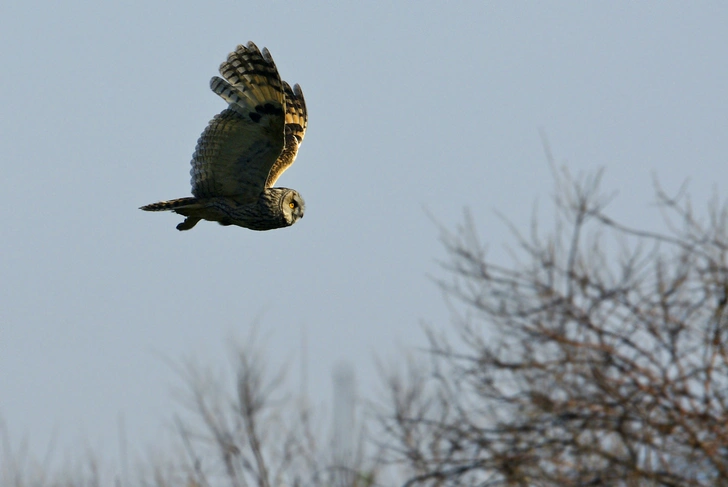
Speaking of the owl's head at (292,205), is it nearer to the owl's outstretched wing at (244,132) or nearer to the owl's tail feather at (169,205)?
the owl's outstretched wing at (244,132)

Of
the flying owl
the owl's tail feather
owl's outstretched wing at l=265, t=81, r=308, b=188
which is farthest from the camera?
owl's outstretched wing at l=265, t=81, r=308, b=188

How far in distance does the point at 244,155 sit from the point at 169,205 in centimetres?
54

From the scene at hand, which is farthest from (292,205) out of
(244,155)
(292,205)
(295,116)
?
(295,116)

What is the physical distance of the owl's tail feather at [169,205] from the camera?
6.84 metres

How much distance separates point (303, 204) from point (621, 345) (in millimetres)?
2218

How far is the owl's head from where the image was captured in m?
6.99

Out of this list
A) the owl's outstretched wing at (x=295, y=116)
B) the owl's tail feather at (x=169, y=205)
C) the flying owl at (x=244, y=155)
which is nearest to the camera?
the owl's tail feather at (x=169, y=205)

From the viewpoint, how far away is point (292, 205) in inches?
277

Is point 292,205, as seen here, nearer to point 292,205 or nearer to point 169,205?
point 292,205

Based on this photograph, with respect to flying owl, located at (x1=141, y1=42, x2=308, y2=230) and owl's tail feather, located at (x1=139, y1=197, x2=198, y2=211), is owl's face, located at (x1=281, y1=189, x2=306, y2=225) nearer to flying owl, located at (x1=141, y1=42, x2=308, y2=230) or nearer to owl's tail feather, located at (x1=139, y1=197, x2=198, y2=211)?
flying owl, located at (x1=141, y1=42, x2=308, y2=230)

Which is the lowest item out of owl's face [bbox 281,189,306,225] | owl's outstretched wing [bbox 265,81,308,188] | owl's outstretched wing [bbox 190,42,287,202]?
owl's face [bbox 281,189,306,225]

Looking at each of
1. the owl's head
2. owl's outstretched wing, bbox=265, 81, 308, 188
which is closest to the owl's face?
the owl's head

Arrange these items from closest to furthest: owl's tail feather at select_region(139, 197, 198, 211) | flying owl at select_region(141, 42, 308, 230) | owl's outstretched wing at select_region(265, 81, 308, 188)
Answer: owl's tail feather at select_region(139, 197, 198, 211) → flying owl at select_region(141, 42, 308, 230) → owl's outstretched wing at select_region(265, 81, 308, 188)

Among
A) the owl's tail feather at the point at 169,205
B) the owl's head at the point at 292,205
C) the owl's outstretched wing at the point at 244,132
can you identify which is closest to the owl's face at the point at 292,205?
the owl's head at the point at 292,205
